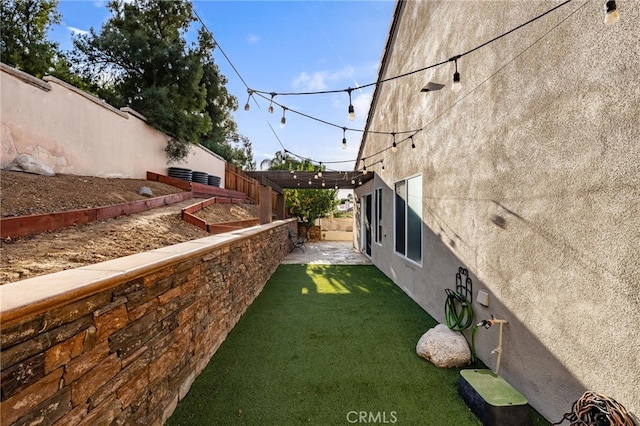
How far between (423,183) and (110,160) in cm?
727

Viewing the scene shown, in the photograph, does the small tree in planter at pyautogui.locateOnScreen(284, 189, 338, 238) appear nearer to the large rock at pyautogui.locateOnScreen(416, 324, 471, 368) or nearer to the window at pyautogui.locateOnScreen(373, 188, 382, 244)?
the window at pyautogui.locateOnScreen(373, 188, 382, 244)

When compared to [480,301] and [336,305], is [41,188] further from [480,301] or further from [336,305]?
[480,301]

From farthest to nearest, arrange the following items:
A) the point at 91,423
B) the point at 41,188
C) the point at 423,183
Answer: the point at 423,183, the point at 41,188, the point at 91,423

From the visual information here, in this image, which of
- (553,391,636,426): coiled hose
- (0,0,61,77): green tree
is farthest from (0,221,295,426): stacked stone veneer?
(0,0,61,77): green tree

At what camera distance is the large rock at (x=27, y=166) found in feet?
13.9

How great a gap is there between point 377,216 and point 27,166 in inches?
294

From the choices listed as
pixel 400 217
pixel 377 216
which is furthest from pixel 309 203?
pixel 400 217

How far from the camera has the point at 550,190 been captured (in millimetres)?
2135

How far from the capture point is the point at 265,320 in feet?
13.2

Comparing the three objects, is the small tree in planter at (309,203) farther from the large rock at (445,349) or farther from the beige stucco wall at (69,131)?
the large rock at (445,349)

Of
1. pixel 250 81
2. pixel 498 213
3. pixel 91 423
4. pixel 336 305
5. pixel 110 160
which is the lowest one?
pixel 336 305

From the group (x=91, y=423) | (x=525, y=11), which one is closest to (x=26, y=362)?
(x=91, y=423)

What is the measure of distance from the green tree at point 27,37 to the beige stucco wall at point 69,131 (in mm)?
5846
